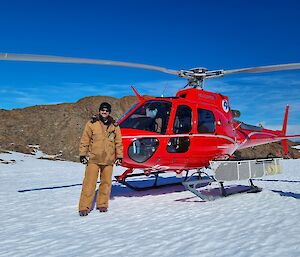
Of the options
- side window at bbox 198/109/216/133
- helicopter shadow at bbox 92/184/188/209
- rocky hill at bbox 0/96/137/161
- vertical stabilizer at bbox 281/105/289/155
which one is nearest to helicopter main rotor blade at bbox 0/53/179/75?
side window at bbox 198/109/216/133

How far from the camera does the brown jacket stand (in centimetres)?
614

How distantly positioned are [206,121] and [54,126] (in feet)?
117

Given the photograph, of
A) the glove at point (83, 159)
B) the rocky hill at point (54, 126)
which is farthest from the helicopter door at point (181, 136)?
the rocky hill at point (54, 126)

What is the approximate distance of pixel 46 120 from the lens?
42.7 meters

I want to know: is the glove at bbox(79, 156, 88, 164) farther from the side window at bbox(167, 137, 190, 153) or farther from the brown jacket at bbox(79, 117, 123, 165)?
the side window at bbox(167, 137, 190, 153)

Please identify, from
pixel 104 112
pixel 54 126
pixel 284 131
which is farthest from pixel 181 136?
pixel 54 126

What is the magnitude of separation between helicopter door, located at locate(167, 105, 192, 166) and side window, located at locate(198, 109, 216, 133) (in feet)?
1.03

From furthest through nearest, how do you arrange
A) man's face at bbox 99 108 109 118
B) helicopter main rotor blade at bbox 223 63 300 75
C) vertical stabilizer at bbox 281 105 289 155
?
vertical stabilizer at bbox 281 105 289 155
helicopter main rotor blade at bbox 223 63 300 75
man's face at bbox 99 108 109 118

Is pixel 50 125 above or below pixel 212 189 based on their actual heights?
above

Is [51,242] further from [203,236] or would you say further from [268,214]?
[268,214]

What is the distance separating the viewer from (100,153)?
6164mm

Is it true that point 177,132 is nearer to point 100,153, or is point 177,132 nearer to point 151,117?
point 151,117

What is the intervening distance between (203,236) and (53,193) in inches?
209

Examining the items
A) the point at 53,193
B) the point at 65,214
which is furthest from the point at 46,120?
Answer: the point at 65,214
